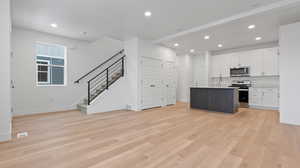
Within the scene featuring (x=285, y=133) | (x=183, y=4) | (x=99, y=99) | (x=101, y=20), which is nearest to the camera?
(x=285, y=133)

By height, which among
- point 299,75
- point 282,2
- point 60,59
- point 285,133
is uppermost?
point 282,2

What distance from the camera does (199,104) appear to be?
5.66 metres

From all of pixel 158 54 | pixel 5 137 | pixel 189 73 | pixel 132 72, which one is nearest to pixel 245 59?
pixel 189 73

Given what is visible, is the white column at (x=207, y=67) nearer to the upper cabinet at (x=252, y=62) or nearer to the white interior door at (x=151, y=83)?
the upper cabinet at (x=252, y=62)

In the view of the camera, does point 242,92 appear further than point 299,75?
Yes

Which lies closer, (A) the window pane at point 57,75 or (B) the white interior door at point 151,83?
(A) the window pane at point 57,75

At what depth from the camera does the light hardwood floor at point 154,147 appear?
1.84m

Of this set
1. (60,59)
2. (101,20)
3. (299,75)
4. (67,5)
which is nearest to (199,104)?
(299,75)

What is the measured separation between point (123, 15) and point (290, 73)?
4871mm

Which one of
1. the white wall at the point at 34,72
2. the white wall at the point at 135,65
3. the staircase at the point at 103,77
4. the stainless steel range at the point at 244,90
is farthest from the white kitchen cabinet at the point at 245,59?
the white wall at the point at 34,72

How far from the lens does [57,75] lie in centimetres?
554

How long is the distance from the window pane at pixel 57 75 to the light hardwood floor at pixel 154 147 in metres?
2.43

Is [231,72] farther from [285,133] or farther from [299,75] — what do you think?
[285,133]

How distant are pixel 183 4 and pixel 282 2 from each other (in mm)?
2228
